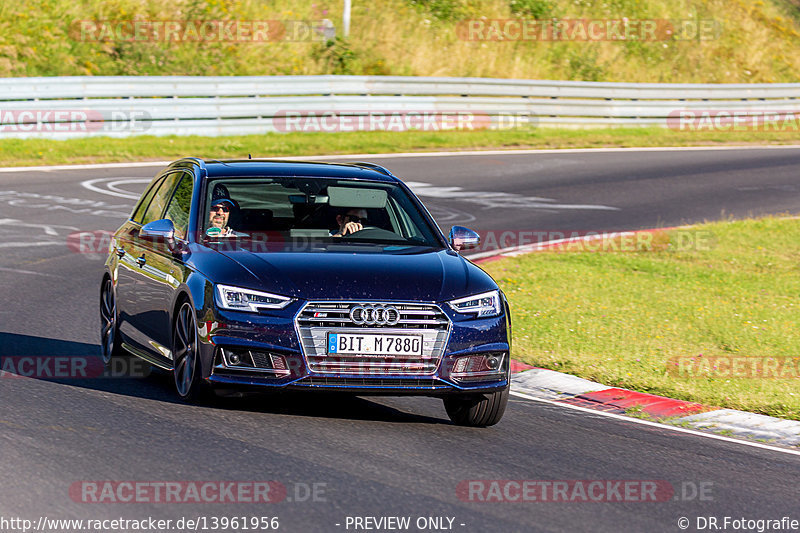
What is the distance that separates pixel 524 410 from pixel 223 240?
2390 millimetres

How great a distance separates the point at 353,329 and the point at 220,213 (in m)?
1.74

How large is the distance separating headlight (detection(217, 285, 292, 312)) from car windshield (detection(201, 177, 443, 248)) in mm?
982

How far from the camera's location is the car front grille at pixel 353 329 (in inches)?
277

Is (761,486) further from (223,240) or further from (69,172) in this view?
(69,172)

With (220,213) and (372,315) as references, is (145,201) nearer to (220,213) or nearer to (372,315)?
(220,213)

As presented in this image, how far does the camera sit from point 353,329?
23.1 ft

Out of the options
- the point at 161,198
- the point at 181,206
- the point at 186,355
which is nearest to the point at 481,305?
the point at 186,355

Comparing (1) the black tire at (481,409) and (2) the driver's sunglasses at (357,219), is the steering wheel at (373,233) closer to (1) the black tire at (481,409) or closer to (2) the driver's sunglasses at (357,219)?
(2) the driver's sunglasses at (357,219)

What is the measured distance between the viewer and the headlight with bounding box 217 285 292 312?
7.07 m

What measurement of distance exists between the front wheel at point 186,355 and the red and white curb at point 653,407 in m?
2.72

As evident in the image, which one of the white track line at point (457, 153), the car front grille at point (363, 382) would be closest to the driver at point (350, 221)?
the car front grille at point (363, 382)

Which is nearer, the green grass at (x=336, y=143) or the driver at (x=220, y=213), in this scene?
the driver at (x=220, y=213)

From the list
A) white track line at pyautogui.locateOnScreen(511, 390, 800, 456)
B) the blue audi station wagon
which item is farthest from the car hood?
white track line at pyautogui.locateOnScreen(511, 390, 800, 456)

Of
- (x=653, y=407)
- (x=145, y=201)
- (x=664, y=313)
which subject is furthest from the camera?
(x=664, y=313)
